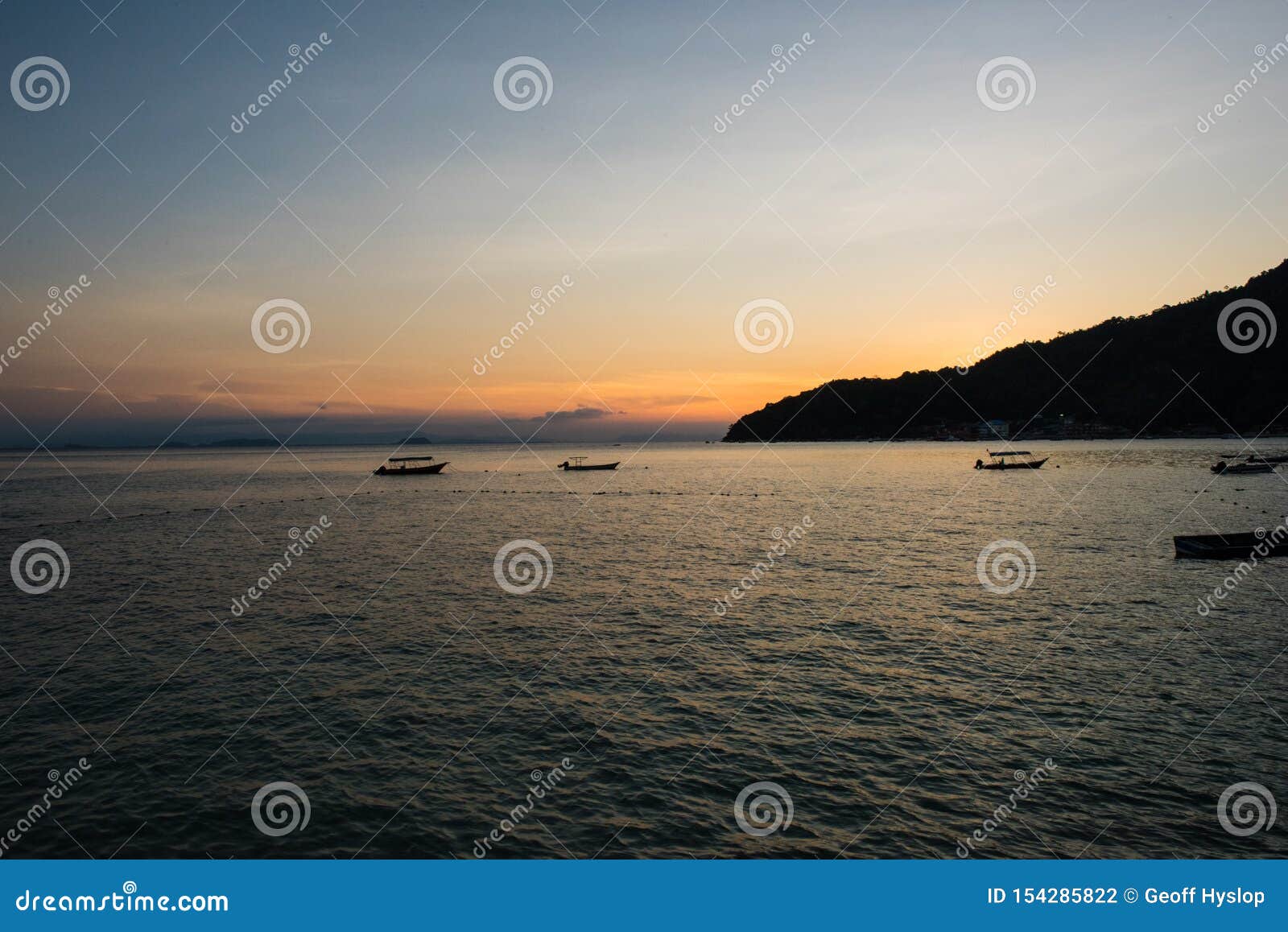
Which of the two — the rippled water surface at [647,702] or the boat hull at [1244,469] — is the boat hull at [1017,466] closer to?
the boat hull at [1244,469]

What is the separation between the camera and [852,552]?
41875 mm

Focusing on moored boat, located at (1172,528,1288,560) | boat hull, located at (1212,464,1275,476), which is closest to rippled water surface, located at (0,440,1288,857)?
moored boat, located at (1172,528,1288,560)

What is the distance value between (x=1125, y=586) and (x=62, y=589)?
51.0m

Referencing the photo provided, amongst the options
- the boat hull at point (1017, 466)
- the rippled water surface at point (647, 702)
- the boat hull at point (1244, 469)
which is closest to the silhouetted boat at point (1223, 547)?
the rippled water surface at point (647, 702)

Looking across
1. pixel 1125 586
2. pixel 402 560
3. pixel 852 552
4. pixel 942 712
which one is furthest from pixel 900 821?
pixel 402 560

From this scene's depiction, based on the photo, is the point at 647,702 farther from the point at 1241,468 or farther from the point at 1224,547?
the point at 1241,468

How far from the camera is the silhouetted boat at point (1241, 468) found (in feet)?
306

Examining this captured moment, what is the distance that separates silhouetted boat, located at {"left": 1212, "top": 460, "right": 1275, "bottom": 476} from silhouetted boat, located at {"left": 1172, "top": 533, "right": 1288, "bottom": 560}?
233ft

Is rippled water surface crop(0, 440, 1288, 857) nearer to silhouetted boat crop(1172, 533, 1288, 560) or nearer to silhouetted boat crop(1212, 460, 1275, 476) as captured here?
silhouetted boat crop(1172, 533, 1288, 560)

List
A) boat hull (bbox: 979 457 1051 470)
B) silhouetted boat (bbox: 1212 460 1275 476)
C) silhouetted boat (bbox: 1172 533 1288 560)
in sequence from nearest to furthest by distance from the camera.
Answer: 1. silhouetted boat (bbox: 1172 533 1288 560)
2. silhouetted boat (bbox: 1212 460 1275 476)
3. boat hull (bbox: 979 457 1051 470)

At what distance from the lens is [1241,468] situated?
308ft

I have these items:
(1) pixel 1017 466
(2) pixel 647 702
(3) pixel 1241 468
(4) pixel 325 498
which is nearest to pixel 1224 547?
(2) pixel 647 702

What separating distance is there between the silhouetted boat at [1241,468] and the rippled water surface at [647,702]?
69.7 m

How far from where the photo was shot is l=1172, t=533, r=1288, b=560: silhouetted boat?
3656 cm
